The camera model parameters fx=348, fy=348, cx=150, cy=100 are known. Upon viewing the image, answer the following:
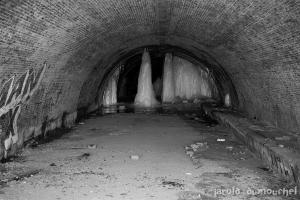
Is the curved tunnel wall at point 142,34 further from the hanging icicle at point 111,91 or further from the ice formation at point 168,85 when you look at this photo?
the ice formation at point 168,85

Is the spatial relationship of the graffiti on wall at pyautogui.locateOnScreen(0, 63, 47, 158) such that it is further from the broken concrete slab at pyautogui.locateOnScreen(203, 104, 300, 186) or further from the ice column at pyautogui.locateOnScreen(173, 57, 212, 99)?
the ice column at pyautogui.locateOnScreen(173, 57, 212, 99)

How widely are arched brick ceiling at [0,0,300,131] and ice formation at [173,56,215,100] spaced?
29.6ft

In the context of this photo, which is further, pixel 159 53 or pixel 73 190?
pixel 159 53

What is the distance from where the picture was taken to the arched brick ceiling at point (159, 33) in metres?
6.08

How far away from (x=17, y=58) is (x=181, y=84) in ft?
53.1

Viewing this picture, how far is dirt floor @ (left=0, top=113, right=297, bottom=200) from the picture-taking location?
536 cm

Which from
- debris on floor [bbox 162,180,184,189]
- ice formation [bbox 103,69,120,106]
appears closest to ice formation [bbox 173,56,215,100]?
ice formation [bbox 103,69,120,106]

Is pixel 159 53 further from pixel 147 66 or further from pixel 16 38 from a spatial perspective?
pixel 16 38

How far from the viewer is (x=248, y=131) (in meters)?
9.12

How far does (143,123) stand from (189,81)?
9.23 meters

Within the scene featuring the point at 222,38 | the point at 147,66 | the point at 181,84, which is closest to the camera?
the point at 222,38

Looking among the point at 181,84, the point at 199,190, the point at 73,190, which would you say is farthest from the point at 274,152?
the point at 181,84

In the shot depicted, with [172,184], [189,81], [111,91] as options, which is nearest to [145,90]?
[111,91]

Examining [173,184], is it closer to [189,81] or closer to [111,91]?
[111,91]
